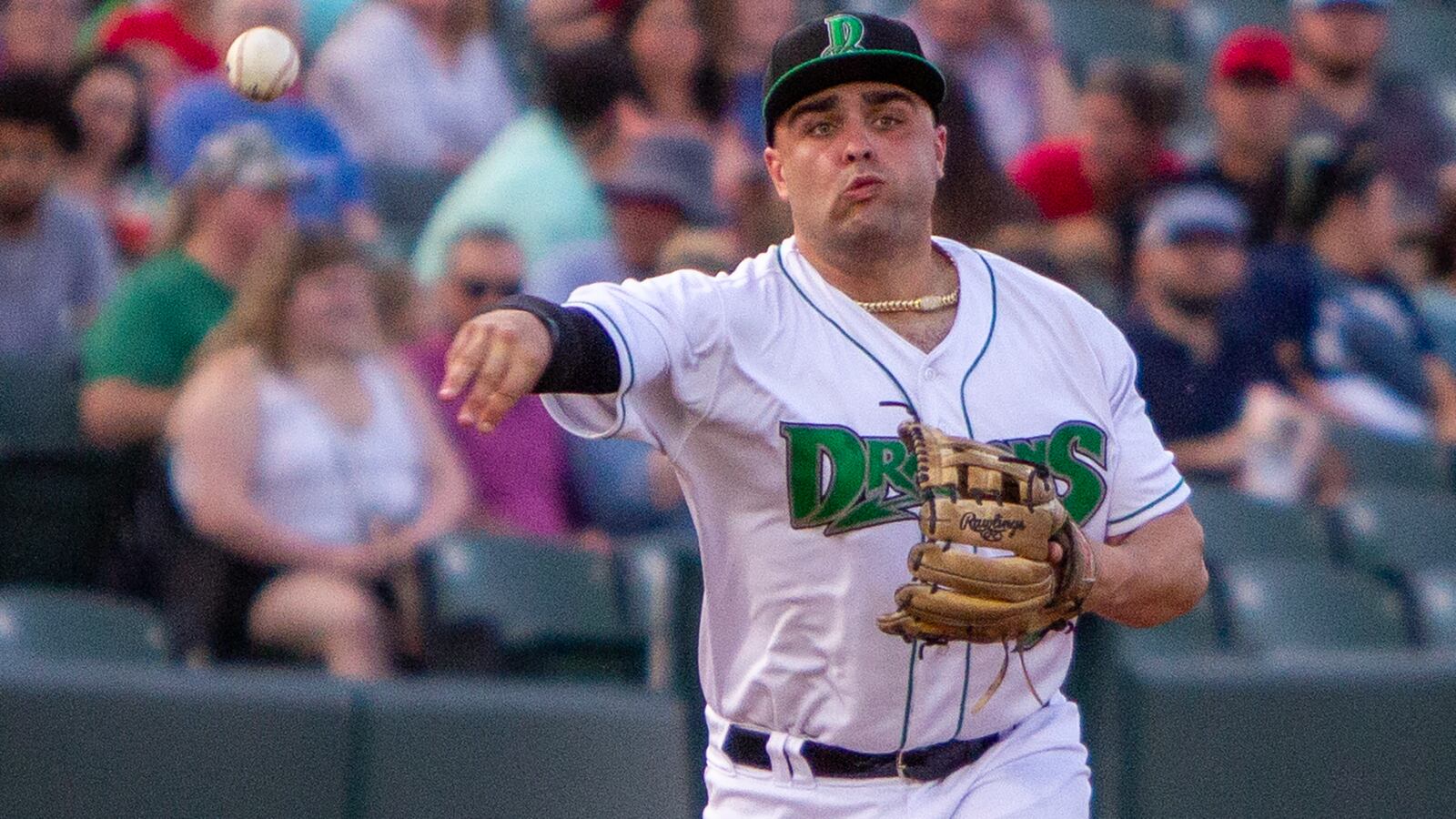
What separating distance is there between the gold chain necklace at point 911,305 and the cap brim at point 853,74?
1.06 feet

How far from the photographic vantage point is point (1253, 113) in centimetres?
780

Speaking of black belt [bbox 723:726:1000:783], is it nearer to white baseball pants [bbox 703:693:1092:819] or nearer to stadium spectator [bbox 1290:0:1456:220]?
white baseball pants [bbox 703:693:1092:819]

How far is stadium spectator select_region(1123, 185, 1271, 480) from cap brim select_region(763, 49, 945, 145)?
11.2ft

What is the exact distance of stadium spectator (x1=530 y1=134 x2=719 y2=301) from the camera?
6.40 m

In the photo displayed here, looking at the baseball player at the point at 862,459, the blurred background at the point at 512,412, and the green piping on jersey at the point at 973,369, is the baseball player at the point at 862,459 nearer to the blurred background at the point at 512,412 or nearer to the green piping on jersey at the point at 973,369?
the green piping on jersey at the point at 973,369

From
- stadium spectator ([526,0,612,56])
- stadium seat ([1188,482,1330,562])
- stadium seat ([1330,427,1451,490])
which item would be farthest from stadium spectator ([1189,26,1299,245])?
stadium spectator ([526,0,612,56])

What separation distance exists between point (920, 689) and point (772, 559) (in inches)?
11.6

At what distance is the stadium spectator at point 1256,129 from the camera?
7.78m

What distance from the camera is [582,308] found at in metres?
2.98

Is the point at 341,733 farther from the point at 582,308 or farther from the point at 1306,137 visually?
the point at 1306,137

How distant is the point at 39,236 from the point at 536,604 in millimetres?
1934

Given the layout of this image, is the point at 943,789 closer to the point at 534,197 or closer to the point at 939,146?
the point at 939,146

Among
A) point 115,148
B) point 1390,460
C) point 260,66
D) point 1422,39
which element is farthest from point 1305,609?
point 1422,39

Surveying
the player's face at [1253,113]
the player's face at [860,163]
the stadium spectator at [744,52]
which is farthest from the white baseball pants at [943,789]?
the player's face at [1253,113]
